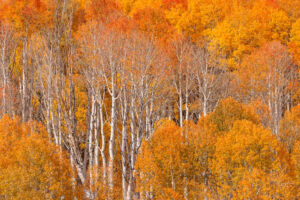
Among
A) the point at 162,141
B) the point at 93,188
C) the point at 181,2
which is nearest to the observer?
the point at 93,188

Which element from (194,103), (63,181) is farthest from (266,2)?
(63,181)

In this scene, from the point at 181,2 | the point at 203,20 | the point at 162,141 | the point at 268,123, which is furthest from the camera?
the point at 181,2

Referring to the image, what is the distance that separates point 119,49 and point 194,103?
18717 millimetres

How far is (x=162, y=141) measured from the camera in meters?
24.5

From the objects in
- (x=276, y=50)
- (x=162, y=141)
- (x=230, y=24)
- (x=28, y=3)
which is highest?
(x=28, y=3)

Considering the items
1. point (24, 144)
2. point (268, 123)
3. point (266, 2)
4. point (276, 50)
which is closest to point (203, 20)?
point (266, 2)

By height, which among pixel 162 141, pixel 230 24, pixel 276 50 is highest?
pixel 230 24

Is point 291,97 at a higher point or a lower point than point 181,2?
lower

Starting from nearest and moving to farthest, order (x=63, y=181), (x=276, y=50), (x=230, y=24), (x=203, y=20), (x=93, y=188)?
(x=93, y=188)
(x=63, y=181)
(x=276, y=50)
(x=230, y=24)
(x=203, y=20)

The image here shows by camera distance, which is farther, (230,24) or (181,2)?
(181,2)

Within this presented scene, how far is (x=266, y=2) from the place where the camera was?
55000 millimetres

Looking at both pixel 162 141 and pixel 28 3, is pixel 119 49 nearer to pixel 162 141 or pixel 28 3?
pixel 162 141

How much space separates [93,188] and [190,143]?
8.56 m

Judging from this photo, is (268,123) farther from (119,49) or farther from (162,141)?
(119,49)
